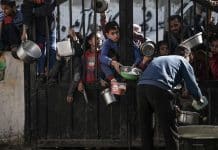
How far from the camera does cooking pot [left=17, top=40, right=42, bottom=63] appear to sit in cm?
716

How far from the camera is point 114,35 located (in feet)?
23.4

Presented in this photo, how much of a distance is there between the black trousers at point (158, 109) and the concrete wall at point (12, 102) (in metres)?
1.89

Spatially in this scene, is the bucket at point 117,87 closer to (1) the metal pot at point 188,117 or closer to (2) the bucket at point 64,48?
(2) the bucket at point 64,48

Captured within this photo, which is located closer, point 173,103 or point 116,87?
point 173,103

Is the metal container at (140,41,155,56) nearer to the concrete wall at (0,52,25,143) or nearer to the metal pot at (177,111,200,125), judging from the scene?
the metal pot at (177,111,200,125)

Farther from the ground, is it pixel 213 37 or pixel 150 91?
pixel 213 37

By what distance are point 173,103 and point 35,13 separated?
2.15 metres

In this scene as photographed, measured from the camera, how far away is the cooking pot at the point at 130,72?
6.96m

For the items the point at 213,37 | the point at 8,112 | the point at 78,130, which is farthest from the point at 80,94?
the point at 213,37

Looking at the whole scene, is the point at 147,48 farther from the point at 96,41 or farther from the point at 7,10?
the point at 7,10

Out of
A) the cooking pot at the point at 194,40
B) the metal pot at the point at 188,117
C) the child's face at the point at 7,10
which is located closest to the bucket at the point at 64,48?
the child's face at the point at 7,10

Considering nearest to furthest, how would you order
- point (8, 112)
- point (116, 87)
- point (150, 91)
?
1. point (150, 91)
2. point (116, 87)
3. point (8, 112)

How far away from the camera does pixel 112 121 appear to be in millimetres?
7270

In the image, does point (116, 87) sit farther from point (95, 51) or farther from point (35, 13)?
point (35, 13)
